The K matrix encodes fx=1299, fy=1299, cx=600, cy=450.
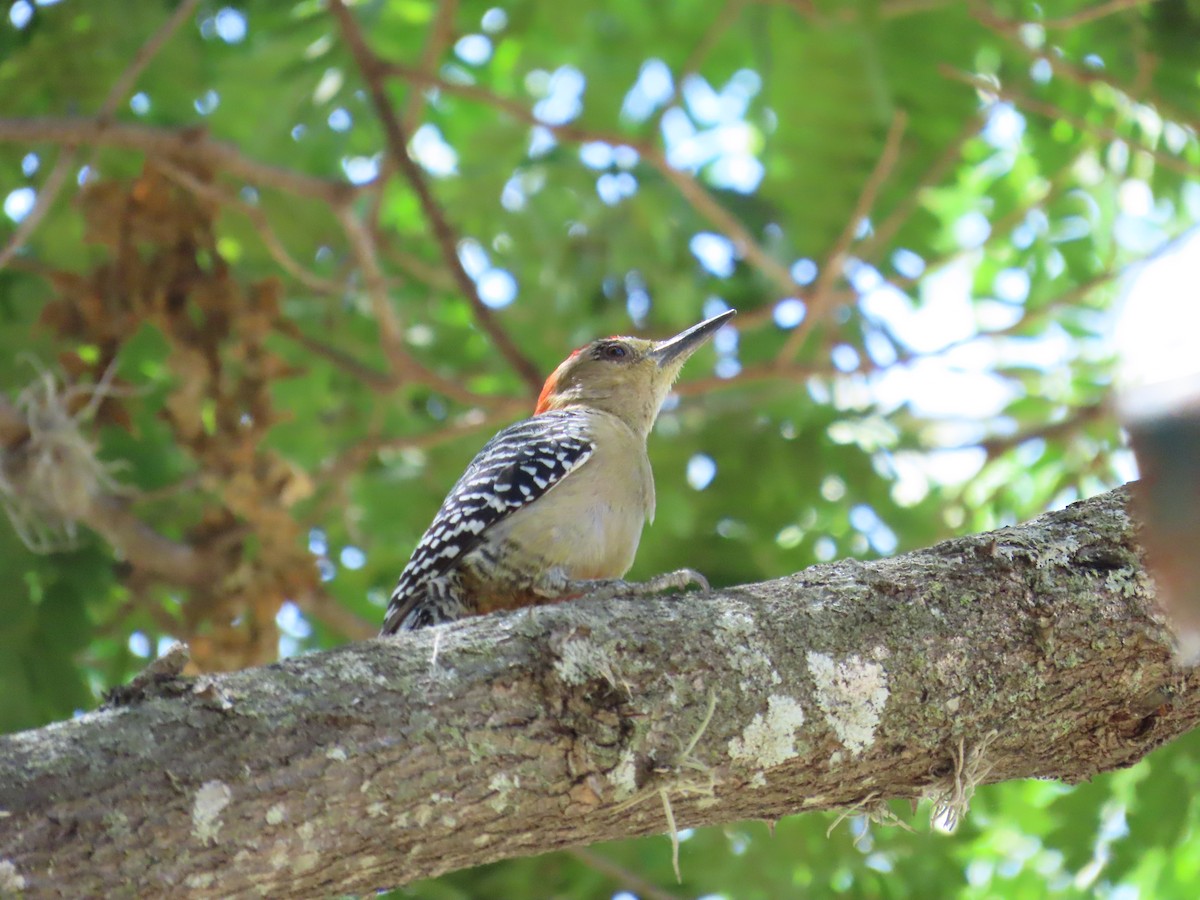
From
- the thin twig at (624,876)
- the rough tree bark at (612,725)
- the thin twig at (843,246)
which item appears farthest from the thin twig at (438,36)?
the rough tree bark at (612,725)

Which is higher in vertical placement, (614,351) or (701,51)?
(701,51)

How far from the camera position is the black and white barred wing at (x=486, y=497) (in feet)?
17.9

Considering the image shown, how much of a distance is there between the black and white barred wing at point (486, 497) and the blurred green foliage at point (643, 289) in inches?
47.5

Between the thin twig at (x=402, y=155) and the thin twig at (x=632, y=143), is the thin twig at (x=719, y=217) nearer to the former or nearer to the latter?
the thin twig at (x=632, y=143)

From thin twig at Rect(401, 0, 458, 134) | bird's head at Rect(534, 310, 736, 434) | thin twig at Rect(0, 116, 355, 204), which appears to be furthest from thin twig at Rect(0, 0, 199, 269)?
bird's head at Rect(534, 310, 736, 434)

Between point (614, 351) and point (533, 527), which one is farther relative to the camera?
point (614, 351)

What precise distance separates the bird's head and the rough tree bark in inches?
138

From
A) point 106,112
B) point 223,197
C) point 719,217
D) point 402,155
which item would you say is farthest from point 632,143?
point 106,112

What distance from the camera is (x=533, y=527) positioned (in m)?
5.41

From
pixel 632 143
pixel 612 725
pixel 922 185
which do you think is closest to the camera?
pixel 612 725

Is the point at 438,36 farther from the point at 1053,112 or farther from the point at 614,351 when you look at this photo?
the point at 1053,112

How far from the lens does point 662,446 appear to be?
26.3ft

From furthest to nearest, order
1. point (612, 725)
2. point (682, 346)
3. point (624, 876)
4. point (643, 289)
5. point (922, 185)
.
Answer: point (643, 289) < point (922, 185) < point (682, 346) < point (624, 876) < point (612, 725)

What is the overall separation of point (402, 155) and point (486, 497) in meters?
2.16
